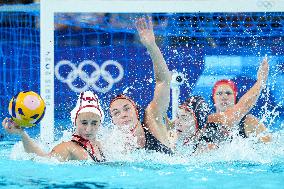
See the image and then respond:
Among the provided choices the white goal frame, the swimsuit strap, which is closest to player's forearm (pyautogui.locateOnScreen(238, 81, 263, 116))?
the white goal frame

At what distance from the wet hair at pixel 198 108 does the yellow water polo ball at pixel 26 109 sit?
4.82 ft

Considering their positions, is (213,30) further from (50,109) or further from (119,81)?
(50,109)

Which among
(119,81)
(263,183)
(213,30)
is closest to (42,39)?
(119,81)

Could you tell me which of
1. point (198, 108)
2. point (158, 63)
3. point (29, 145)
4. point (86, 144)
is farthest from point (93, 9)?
point (29, 145)

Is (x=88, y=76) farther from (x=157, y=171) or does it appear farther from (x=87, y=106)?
(x=157, y=171)

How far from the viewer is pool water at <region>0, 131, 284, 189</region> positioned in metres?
3.71

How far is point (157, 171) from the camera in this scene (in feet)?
13.4

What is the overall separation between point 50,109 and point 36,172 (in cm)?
212

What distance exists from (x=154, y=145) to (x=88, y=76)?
2.01 metres

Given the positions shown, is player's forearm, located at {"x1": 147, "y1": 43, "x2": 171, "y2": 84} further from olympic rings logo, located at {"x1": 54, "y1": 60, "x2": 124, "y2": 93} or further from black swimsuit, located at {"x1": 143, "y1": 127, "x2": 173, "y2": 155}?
olympic rings logo, located at {"x1": 54, "y1": 60, "x2": 124, "y2": 93}

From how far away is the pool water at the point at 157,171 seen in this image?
3.71 metres

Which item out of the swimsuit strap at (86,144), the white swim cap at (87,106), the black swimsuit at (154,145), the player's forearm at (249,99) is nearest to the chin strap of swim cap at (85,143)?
the swimsuit strap at (86,144)

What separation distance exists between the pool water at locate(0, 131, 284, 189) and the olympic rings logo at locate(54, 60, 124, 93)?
62.5 inches

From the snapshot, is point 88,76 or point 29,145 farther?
point 88,76
